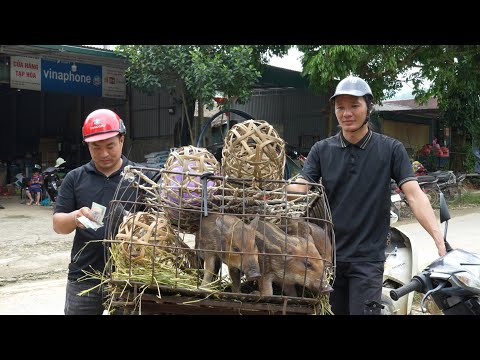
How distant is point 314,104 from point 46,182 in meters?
9.61

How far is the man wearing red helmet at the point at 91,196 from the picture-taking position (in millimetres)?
2914

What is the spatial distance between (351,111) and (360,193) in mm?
452

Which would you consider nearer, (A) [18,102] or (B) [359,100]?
(B) [359,100]

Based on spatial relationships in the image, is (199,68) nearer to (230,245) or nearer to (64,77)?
(64,77)

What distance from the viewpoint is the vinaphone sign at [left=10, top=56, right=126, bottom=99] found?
14391mm

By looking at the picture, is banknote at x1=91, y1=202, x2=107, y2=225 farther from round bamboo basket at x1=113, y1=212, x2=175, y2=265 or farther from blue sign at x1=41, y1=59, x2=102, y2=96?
blue sign at x1=41, y1=59, x2=102, y2=96

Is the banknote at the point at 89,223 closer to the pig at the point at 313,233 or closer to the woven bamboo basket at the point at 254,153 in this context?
the woven bamboo basket at the point at 254,153

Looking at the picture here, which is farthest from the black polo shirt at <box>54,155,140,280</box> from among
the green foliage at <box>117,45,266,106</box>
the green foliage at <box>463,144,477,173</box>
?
the green foliage at <box>463,144,477,173</box>

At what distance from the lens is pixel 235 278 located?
6.98ft

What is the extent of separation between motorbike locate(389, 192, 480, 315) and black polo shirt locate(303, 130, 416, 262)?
500 mm

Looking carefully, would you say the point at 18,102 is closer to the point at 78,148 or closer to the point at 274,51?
the point at 78,148

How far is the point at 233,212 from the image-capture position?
2.24 metres

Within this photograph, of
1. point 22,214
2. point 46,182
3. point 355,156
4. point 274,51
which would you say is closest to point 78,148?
point 46,182
